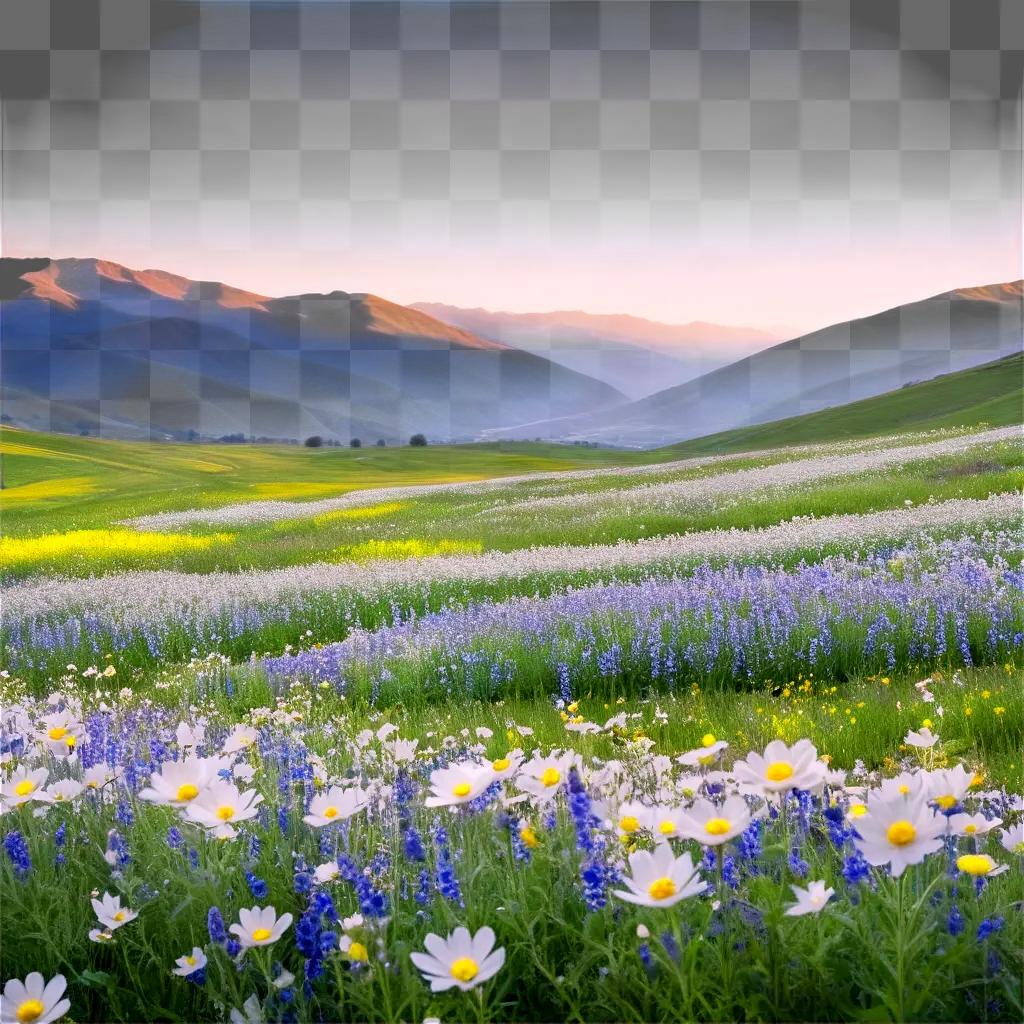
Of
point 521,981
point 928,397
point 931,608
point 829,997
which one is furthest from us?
point 928,397

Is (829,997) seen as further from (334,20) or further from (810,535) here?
(810,535)

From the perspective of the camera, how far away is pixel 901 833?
1.80 metres

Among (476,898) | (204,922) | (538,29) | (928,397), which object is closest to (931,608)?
(538,29)

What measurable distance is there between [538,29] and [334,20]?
1.35 metres

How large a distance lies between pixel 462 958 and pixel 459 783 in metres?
0.52

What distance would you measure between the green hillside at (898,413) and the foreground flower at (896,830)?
230 ft

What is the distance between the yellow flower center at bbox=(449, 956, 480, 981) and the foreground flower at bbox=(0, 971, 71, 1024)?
947 millimetres

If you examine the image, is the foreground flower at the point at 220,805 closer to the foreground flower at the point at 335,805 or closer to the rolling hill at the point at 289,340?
the foreground flower at the point at 335,805

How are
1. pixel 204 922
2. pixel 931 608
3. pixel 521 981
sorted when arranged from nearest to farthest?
pixel 521 981, pixel 204 922, pixel 931 608

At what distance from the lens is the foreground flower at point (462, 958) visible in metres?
1.70

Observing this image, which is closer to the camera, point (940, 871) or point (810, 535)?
point (940, 871)

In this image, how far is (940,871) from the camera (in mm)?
2365

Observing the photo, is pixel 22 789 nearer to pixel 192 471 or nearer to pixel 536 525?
pixel 536 525

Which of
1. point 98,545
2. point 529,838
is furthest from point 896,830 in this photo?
point 98,545
